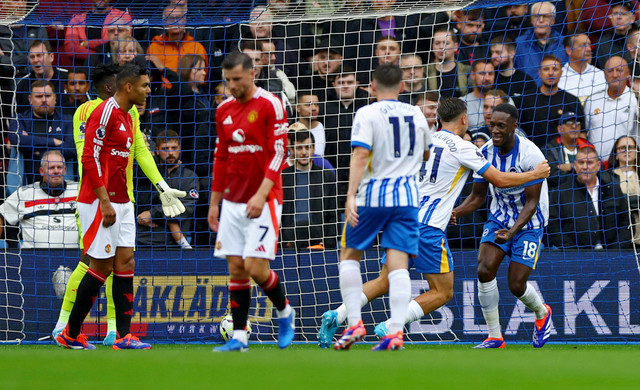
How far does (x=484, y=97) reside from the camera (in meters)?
11.2

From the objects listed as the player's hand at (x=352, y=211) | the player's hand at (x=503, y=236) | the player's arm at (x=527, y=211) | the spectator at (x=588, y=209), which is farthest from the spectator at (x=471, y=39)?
the player's hand at (x=352, y=211)

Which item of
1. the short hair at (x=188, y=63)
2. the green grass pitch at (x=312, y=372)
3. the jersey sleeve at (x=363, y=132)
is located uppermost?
the short hair at (x=188, y=63)

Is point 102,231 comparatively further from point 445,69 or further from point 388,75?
point 445,69

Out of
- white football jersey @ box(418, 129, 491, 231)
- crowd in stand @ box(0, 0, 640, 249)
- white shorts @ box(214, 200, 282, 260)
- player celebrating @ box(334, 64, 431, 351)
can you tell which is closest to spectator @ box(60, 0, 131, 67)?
crowd in stand @ box(0, 0, 640, 249)

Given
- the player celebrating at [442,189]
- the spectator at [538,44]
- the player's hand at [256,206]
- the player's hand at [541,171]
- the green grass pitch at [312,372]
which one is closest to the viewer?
the green grass pitch at [312,372]

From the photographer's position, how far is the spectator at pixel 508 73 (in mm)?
11161

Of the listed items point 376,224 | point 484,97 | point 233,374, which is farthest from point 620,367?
point 484,97

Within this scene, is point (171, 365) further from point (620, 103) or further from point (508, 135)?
point (620, 103)

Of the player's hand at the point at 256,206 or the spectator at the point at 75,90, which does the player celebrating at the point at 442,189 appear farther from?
the spectator at the point at 75,90

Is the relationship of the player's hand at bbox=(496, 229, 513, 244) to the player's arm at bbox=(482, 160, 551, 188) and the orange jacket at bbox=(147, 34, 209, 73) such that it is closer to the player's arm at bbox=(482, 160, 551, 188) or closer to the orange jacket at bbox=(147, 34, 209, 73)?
the player's arm at bbox=(482, 160, 551, 188)

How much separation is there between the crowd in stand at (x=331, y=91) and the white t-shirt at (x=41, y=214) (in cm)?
20

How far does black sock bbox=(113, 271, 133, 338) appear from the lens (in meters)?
7.80

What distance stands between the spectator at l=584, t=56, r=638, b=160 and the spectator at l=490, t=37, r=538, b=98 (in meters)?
0.79

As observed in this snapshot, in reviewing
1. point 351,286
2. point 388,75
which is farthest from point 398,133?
point 351,286
